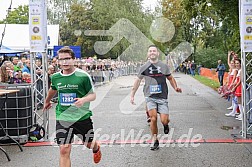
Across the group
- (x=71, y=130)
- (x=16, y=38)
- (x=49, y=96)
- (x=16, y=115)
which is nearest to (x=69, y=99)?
(x=71, y=130)

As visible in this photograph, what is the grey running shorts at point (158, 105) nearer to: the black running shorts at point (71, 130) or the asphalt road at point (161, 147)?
the asphalt road at point (161, 147)

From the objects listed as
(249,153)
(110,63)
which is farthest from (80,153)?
(110,63)

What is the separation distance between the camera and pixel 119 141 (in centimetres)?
813

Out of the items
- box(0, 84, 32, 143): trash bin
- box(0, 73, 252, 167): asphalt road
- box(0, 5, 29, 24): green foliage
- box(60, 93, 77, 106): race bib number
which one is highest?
box(0, 5, 29, 24): green foliage

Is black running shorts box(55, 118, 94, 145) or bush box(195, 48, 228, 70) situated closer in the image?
black running shorts box(55, 118, 94, 145)

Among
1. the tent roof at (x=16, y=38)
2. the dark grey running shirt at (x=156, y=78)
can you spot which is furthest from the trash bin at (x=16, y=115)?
the tent roof at (x=16, y=38)

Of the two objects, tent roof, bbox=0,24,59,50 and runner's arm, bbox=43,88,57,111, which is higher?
tent roof, bbox=0,24,59,50

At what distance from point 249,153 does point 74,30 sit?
51543mm

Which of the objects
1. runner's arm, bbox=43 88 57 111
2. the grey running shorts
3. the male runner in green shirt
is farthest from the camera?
the grey running shorts

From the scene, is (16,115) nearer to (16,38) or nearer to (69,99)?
(69,99)

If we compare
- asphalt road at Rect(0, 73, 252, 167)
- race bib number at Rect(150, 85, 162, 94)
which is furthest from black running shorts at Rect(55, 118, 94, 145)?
race bib number at Rect(150, 85, 162, 94)

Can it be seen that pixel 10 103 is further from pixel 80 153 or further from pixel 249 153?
pixel 249 153

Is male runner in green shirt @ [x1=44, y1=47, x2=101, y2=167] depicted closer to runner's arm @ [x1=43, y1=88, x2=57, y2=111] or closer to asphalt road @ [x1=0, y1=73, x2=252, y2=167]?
runner's arm @ [x1=43, y1=88, x2=57, y2=111]

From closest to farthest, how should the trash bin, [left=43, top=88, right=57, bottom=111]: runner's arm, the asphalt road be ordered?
1. [left=43, top=88, right=57, bottom=111]: runner's arm
2. the asphalt road
3. the trash bin
